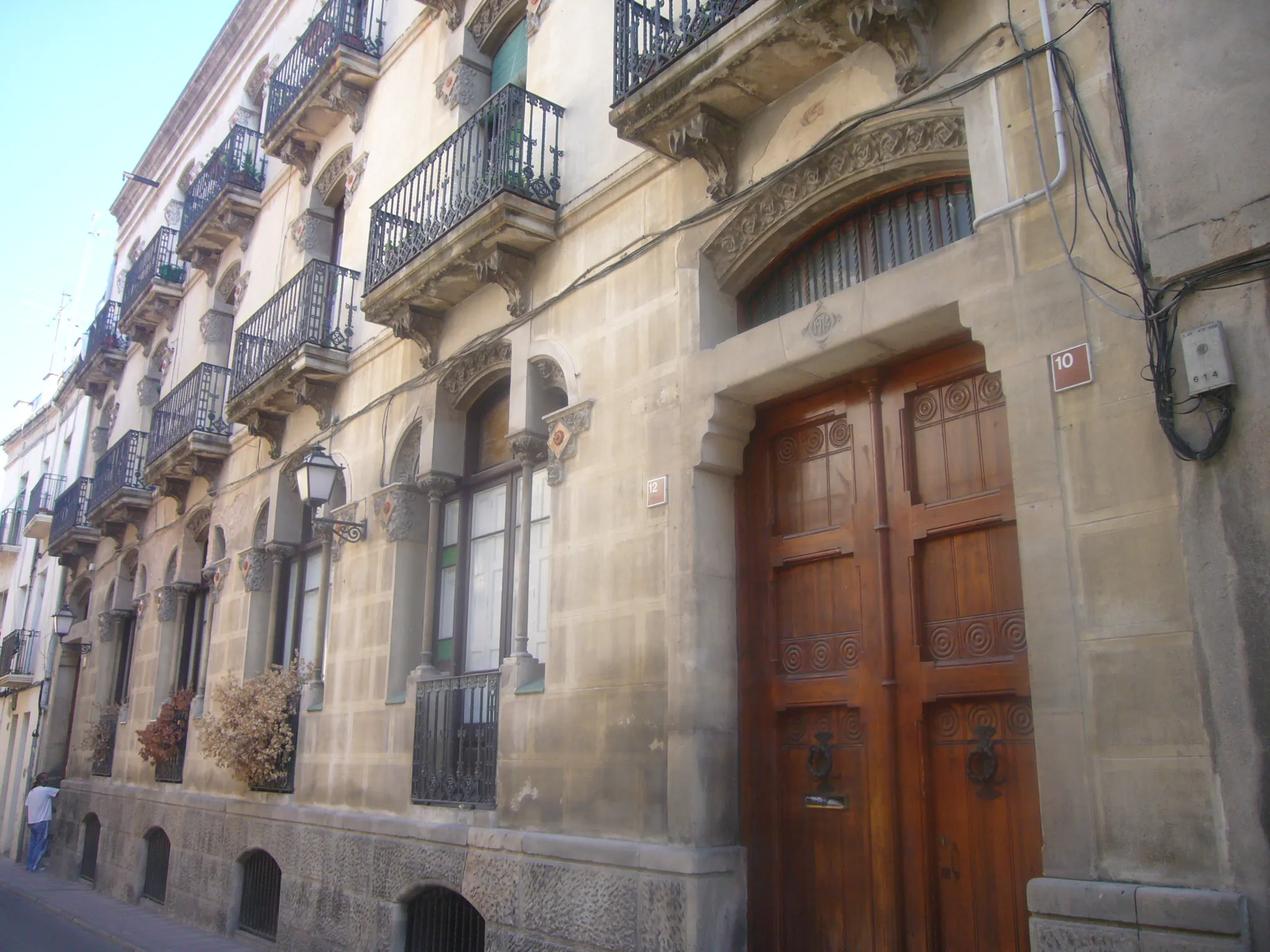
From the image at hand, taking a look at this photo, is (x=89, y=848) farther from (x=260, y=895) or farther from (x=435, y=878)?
(x=435, y=878)

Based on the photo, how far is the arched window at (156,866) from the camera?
48.0 ft

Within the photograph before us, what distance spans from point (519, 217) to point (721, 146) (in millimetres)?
2143

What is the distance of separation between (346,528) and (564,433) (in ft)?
12.4

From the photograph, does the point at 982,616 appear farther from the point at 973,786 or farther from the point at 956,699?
the point at 973,786

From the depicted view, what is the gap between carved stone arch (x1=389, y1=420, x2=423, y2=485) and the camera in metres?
10.4

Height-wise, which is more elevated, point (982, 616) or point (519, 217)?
point (519, 217)

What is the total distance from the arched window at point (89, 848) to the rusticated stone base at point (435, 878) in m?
3.52

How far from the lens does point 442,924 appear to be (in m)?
8.55

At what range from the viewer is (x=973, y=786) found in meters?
5.33

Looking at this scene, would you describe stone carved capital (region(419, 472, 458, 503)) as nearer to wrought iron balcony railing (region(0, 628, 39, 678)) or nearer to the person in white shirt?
the person in white shirt

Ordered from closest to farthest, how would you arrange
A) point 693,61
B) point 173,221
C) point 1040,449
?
point 1040,449 → point 693,61 → point 173,221

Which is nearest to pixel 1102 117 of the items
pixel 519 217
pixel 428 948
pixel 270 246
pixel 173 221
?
pixel 519 217

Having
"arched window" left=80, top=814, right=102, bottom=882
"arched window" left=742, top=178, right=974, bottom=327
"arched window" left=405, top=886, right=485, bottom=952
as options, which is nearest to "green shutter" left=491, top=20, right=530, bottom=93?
"arched window" left=742, top=178, right=974, bottom=327

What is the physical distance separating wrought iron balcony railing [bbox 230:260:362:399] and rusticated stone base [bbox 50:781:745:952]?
5.10 metres
